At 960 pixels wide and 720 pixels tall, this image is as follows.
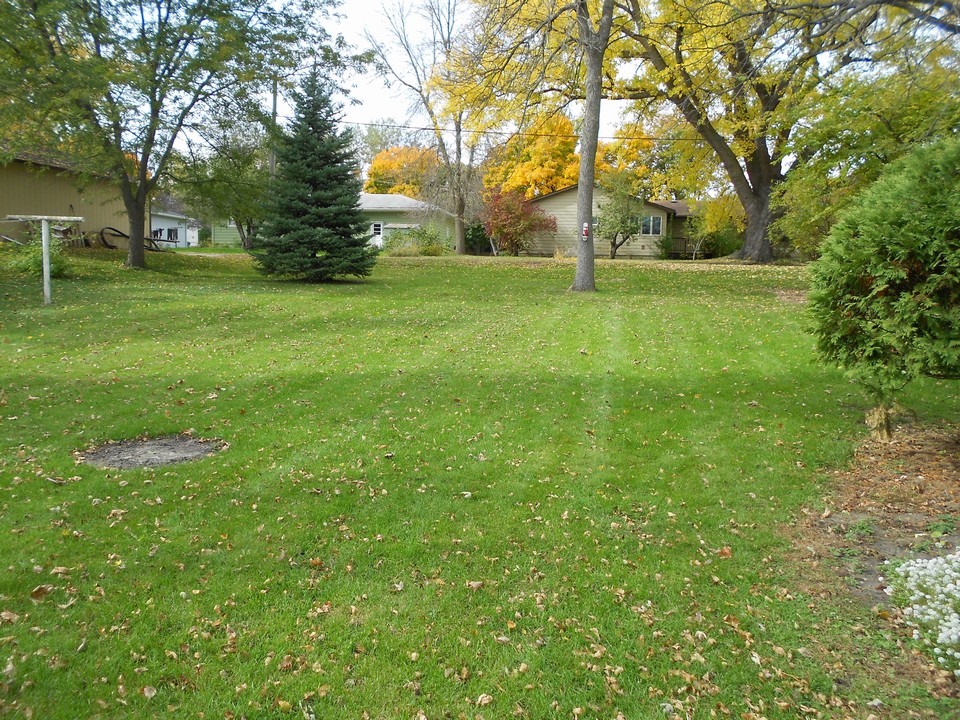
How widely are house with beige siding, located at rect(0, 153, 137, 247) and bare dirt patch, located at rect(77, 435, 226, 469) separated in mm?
19096

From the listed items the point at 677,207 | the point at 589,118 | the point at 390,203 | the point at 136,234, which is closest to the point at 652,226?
the point at 677,207

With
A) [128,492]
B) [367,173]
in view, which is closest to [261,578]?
[128,492]

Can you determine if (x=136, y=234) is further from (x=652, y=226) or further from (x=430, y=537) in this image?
(x=652, y=226)

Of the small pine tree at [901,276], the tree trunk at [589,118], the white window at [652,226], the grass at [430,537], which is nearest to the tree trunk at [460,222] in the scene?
the white window at [652,226]

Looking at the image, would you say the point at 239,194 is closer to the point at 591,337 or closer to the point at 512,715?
the point at 591,337

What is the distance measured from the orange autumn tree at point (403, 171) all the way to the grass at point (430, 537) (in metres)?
30.3

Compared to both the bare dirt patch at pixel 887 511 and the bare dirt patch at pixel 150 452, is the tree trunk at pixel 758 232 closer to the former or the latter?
the bare dirt patch at pixel 887 511

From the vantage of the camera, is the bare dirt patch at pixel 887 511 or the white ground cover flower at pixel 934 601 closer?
the white ground cover flower at pixel 934 601

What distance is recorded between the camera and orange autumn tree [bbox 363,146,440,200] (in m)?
38.2

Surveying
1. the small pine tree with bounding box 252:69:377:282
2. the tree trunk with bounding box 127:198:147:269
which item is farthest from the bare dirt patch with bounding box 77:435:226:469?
the tree trunk with bounding box 127:198:147:269

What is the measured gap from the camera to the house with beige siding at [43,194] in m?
23.2

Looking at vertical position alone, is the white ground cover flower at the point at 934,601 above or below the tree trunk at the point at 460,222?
below

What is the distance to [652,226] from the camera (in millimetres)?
37969

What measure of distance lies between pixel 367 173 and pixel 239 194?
35.0 metres
